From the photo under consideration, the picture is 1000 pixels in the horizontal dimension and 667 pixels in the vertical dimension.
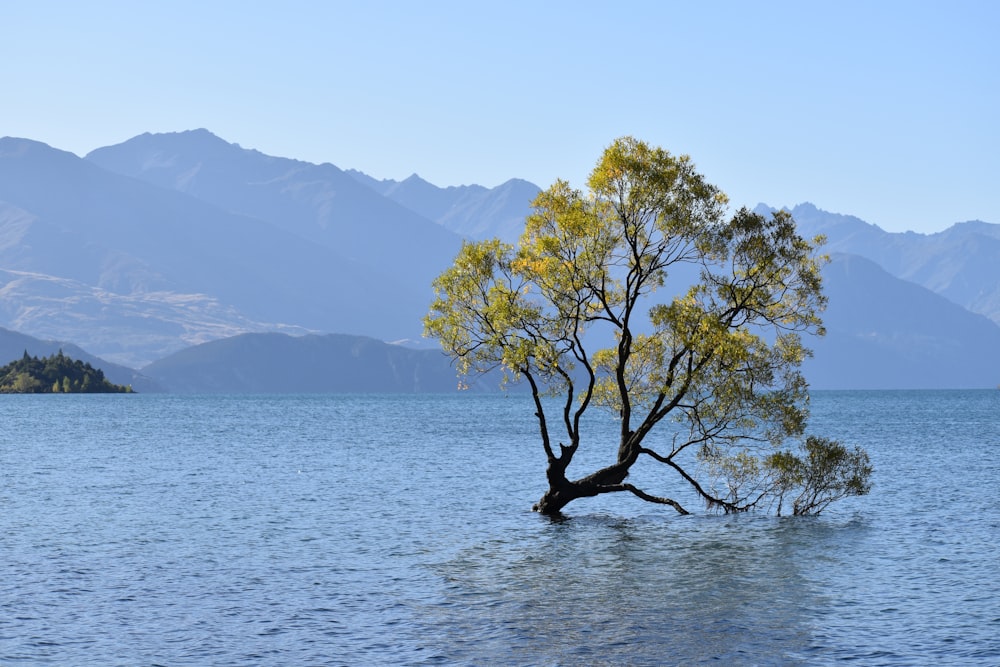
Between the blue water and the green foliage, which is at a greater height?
the green foliage

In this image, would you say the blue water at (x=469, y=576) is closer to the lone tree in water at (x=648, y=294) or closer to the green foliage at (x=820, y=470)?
the green foliage at (x=820, y=470)

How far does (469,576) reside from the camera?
44094 mm

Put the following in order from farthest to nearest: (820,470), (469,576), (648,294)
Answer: (820,470) → (648,294) → (469,576)

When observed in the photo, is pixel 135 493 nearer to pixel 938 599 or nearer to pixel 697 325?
pixel 697 325

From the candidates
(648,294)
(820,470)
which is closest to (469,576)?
(648,294)

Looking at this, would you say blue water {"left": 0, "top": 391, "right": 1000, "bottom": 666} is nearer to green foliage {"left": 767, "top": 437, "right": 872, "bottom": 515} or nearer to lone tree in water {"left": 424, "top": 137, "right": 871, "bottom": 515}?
green foliage {"left": 767, "top": 437, "right": 872, "bottom": 515}

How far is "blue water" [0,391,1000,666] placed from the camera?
1291 inches

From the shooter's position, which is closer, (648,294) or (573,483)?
(648,294)

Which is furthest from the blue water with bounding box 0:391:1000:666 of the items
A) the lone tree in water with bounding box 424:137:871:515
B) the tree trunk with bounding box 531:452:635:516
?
the lone tree in water with bounding box 424:137:871:515

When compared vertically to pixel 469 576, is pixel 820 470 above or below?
above

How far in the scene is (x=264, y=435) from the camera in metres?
157

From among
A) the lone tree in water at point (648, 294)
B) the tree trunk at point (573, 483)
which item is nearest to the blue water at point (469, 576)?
the tree trunk at point (573, 483)

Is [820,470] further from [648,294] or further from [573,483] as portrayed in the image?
[648,294]

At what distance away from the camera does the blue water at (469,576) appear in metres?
32.8
